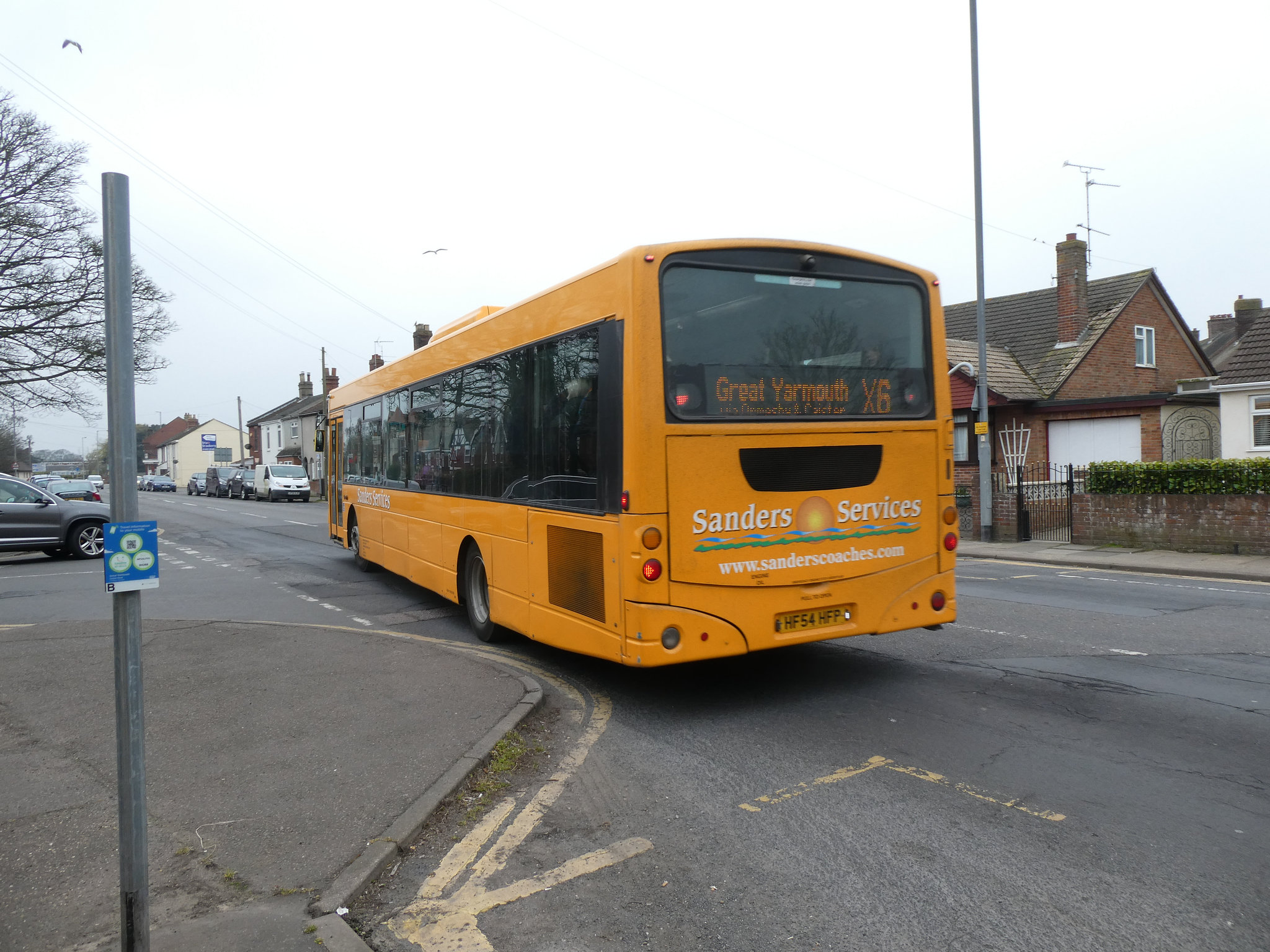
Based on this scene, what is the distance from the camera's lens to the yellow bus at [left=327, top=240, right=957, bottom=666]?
19.7 feet

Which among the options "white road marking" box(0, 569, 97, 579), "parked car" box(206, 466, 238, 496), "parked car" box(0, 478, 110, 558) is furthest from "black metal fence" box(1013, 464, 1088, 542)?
"parked car" box(206, 466, 238, 496)

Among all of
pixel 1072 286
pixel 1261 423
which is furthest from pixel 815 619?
pixel 1072 286

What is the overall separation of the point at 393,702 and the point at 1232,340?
5010 cm

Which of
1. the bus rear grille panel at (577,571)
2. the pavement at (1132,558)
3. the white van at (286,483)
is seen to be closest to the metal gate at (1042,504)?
the pavement at (1132,558)

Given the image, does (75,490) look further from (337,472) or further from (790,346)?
(790,346)

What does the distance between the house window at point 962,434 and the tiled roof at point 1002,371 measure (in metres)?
1.33

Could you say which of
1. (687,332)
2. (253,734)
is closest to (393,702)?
(253,734)

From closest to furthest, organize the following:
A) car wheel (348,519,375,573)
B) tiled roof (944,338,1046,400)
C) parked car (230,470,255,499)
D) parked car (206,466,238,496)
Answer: car wheel (348,519,375,573) → tiled roof (944,338,1046,400) → parked car (230,470,255,499) → parked car (206,466,238,496)

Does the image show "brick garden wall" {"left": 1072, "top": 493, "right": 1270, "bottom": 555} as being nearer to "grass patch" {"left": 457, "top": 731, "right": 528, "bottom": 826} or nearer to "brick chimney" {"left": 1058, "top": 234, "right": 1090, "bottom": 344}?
"brick chimney" {"left": 1058, "top": 234, "right": 1090, "bottom": 344}

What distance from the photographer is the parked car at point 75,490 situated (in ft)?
119

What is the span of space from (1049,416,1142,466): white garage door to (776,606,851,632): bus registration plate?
67.6 feet

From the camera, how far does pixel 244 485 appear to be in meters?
52.0

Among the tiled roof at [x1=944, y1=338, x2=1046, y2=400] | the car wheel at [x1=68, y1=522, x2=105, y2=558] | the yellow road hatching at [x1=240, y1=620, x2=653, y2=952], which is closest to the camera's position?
the yellow road hatching at [x1=240, y1=620, x2=653, y2=952]

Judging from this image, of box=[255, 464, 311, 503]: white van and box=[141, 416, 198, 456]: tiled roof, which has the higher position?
box=[141, 416, 198, 456]: tiled roof
